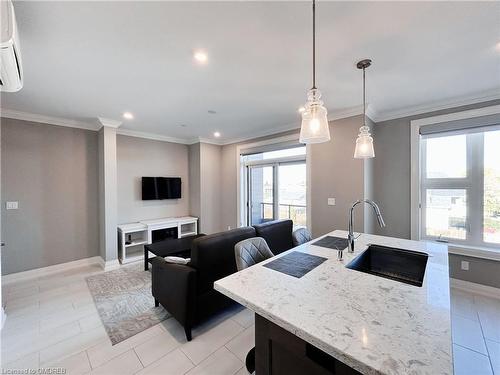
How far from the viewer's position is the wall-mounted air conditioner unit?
1.23 metres

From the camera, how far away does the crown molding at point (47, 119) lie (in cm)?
317

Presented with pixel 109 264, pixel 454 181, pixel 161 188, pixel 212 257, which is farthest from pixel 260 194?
pixel 454 181

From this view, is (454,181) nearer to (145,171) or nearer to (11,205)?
(145,171)

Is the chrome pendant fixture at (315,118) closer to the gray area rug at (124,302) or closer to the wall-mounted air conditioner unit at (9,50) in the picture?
the wall-mounted air conditioner unit at (9,50)

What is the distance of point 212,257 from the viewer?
2146mm

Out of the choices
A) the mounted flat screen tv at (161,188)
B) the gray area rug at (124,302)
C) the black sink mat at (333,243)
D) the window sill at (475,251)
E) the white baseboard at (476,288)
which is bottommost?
the gray area rug at (124,302)

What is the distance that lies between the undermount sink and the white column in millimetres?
3869

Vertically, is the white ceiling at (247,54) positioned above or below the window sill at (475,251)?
above

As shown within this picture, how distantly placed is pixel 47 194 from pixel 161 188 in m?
1.87

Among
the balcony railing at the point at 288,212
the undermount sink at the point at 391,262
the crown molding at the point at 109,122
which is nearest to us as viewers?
the undermount sink at the point at 391,262

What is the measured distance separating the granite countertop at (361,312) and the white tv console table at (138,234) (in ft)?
11.2

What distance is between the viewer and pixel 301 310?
97 cm

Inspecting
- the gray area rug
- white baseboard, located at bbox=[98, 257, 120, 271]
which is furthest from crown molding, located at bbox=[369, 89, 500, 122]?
white baseboard, located at bbox=[98, 257, 120, 271]

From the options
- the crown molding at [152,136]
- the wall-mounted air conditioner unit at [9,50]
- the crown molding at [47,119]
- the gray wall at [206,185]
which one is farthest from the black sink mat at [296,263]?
the crown molding at [152,136]
